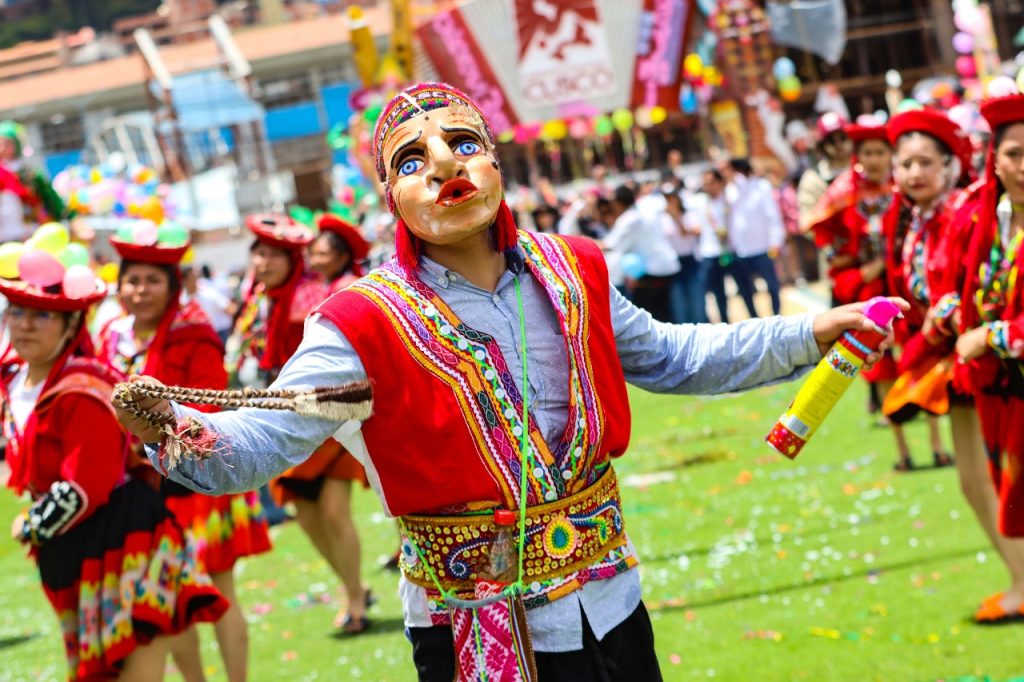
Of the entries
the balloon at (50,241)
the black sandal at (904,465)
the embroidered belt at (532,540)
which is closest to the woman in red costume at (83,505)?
the balloon at (50,241)

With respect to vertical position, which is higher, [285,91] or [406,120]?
[406,120]

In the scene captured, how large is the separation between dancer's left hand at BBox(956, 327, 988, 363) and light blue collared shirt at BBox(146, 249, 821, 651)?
144 centimetres

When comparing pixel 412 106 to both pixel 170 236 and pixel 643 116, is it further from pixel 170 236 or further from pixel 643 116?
pixel 643 116

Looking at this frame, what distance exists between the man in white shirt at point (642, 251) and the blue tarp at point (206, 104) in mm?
26152

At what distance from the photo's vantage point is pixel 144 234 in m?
5.59

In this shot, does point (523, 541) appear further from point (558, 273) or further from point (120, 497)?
point (120, 497)

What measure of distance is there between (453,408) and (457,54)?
21.0m

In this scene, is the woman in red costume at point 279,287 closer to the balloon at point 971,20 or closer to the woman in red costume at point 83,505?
the woman in red costume at point 83,505

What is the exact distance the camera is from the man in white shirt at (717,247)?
14977 millimetres

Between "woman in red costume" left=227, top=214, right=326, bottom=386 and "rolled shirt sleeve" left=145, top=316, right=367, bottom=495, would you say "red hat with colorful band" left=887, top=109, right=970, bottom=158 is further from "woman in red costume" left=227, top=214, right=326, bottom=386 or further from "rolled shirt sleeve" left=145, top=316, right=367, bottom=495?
"rolled shirt sleeve" left=145, top=316, right=367, bottom=495

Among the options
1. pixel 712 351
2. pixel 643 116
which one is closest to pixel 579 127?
pixel 643 116

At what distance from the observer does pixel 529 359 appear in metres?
3.20

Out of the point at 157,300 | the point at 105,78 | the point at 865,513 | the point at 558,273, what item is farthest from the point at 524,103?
the point at 105,78

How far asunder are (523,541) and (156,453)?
0.82 m
